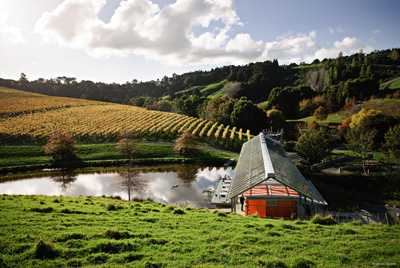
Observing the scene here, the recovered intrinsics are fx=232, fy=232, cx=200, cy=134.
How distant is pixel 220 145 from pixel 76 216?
3625cm

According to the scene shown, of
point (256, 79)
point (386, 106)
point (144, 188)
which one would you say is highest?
point (256, 79)

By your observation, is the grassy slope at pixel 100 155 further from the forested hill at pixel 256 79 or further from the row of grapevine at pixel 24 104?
the forested hill at pixel 256 79

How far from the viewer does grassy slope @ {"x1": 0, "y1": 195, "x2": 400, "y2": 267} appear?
762 cm

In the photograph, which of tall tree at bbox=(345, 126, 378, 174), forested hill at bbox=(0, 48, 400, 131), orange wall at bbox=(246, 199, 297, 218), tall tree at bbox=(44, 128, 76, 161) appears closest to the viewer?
orange wall at bbox=(246, 199, 297, 218)

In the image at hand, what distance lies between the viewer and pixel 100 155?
40.5 m

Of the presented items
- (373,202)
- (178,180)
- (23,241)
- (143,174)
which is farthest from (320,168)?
(23,241)

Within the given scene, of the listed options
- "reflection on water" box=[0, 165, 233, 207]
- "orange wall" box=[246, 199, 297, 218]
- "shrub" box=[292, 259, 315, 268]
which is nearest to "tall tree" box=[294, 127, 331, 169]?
"reflection on water" box=[0, 165, 233, 207]

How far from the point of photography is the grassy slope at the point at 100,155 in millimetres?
37094

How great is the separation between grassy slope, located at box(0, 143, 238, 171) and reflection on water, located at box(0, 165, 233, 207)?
4.31 meters

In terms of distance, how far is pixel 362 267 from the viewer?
282 inches

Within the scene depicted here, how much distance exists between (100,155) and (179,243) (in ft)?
116

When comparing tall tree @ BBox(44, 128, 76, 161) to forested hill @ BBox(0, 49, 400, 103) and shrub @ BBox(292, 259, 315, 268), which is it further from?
forested hill @ BBox(0, 49, 400, 103)

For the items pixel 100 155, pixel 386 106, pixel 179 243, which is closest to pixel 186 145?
pixel 100 155

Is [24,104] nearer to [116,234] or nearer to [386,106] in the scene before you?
[116,234]
